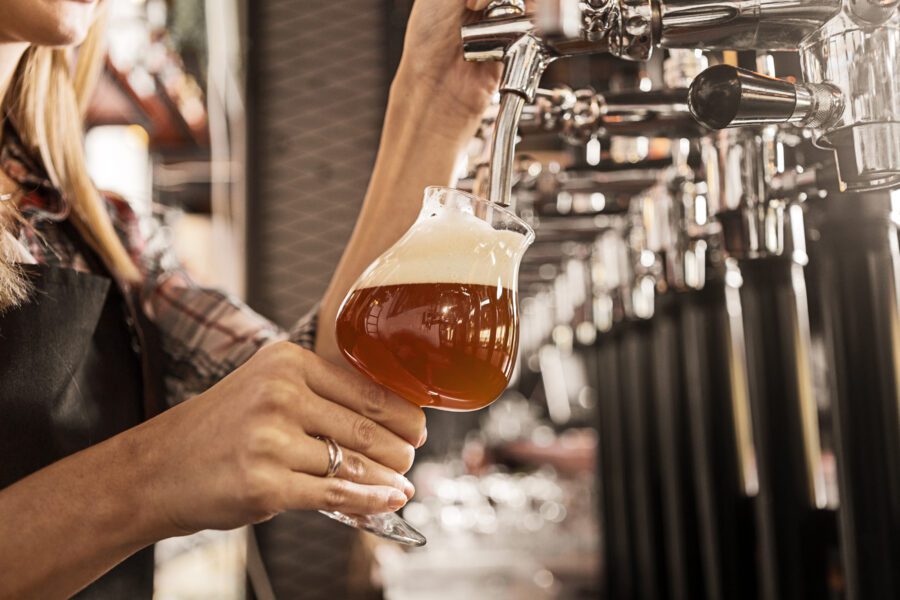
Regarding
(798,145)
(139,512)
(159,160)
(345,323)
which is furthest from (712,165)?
(159,160)

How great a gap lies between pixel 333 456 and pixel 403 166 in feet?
1.29

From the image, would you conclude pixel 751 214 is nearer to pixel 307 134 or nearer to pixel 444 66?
pixel 444 66

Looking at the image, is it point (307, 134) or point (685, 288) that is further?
point (307, 134)

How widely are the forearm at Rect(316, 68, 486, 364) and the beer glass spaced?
227mm

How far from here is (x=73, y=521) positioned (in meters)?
0.67

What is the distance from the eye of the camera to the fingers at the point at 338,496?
23.7 inches

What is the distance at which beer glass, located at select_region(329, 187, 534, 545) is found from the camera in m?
0.62

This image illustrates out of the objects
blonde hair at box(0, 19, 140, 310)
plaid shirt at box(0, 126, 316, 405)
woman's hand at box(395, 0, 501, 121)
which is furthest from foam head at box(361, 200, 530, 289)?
blonde hair at box(0, 19, 140, 310)

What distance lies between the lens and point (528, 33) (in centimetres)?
65

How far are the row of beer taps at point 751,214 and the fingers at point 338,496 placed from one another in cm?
24

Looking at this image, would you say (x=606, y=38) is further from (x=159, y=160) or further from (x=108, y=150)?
(x=159, y=160)

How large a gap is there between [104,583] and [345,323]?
503mm

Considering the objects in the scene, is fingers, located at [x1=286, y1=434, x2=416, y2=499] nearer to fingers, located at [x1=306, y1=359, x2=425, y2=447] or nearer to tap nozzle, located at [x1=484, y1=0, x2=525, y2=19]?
fingers, located at [x1=306, y1=359, x2=425, y2=447]

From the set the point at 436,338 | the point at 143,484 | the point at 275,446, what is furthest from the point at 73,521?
the point at 436,338
